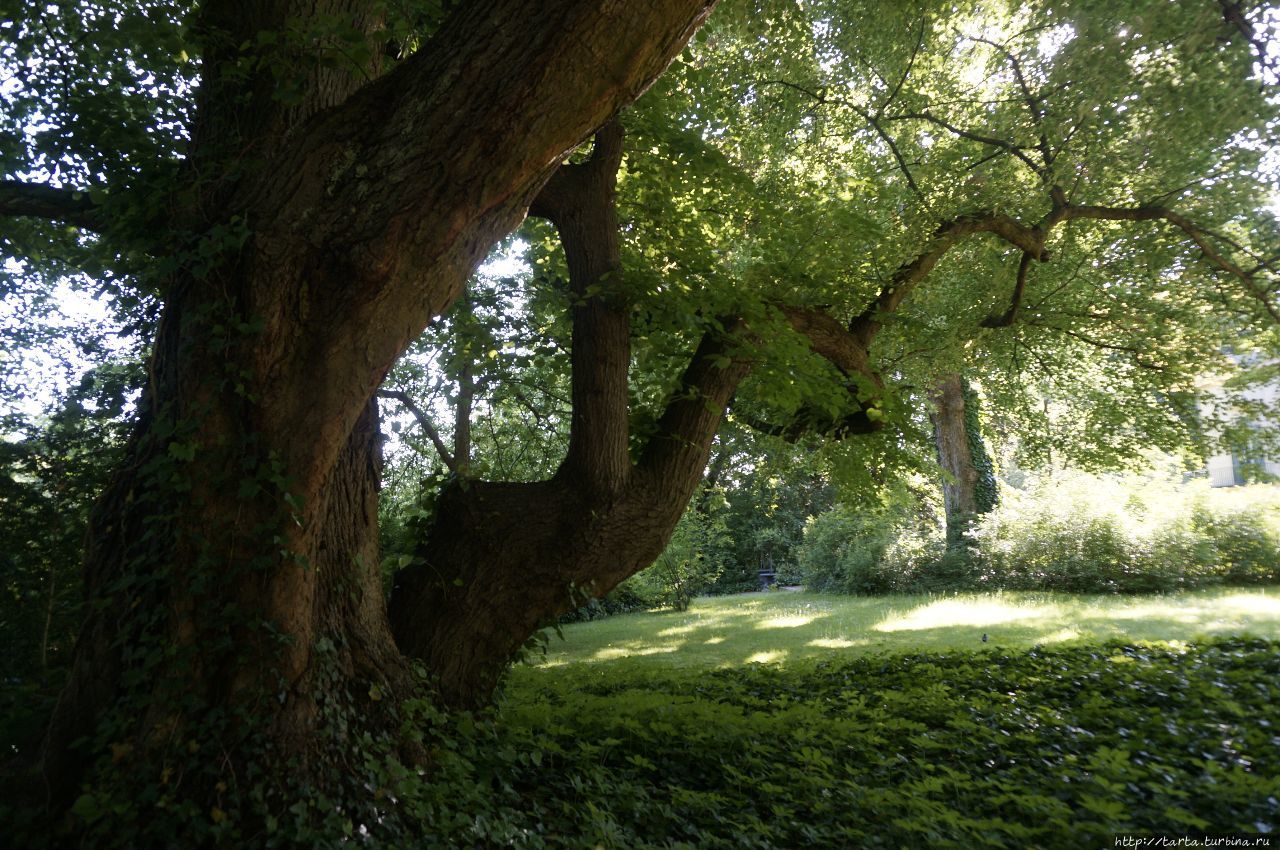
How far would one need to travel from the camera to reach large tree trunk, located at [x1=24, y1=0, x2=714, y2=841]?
142 inches

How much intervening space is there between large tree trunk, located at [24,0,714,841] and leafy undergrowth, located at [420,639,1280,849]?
106 centimetres

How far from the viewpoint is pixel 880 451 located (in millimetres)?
10047

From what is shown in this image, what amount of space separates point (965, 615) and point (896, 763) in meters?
10.5

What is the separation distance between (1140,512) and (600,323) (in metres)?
15.0

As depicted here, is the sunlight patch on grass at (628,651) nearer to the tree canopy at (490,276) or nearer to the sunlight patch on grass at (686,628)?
the sunlight patch on grass at (686,628)

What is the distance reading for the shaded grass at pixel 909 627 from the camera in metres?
11.0

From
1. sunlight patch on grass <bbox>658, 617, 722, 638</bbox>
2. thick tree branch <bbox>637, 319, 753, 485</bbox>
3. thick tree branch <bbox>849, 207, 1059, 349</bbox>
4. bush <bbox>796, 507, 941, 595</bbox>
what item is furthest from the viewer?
bush <bbox>796, 507, 941, 595</bbox>

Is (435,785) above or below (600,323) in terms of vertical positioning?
below

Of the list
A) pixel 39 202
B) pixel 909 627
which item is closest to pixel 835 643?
pixel 909 627

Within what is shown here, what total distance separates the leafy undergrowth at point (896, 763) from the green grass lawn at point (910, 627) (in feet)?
9.75

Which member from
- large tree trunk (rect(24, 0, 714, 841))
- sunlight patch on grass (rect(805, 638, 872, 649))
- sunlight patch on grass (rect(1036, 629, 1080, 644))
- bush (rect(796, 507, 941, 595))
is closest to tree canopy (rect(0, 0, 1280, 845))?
large tree trunk (rect(24, 0, 714, 841))

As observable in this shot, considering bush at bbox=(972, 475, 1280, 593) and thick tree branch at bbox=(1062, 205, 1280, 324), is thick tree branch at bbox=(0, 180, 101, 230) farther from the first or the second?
bush at bbox=(972, 475, 1280, 593)

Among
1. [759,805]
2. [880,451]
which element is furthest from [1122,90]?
[759,805]

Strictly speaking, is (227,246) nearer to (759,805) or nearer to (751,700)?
(759,805)
